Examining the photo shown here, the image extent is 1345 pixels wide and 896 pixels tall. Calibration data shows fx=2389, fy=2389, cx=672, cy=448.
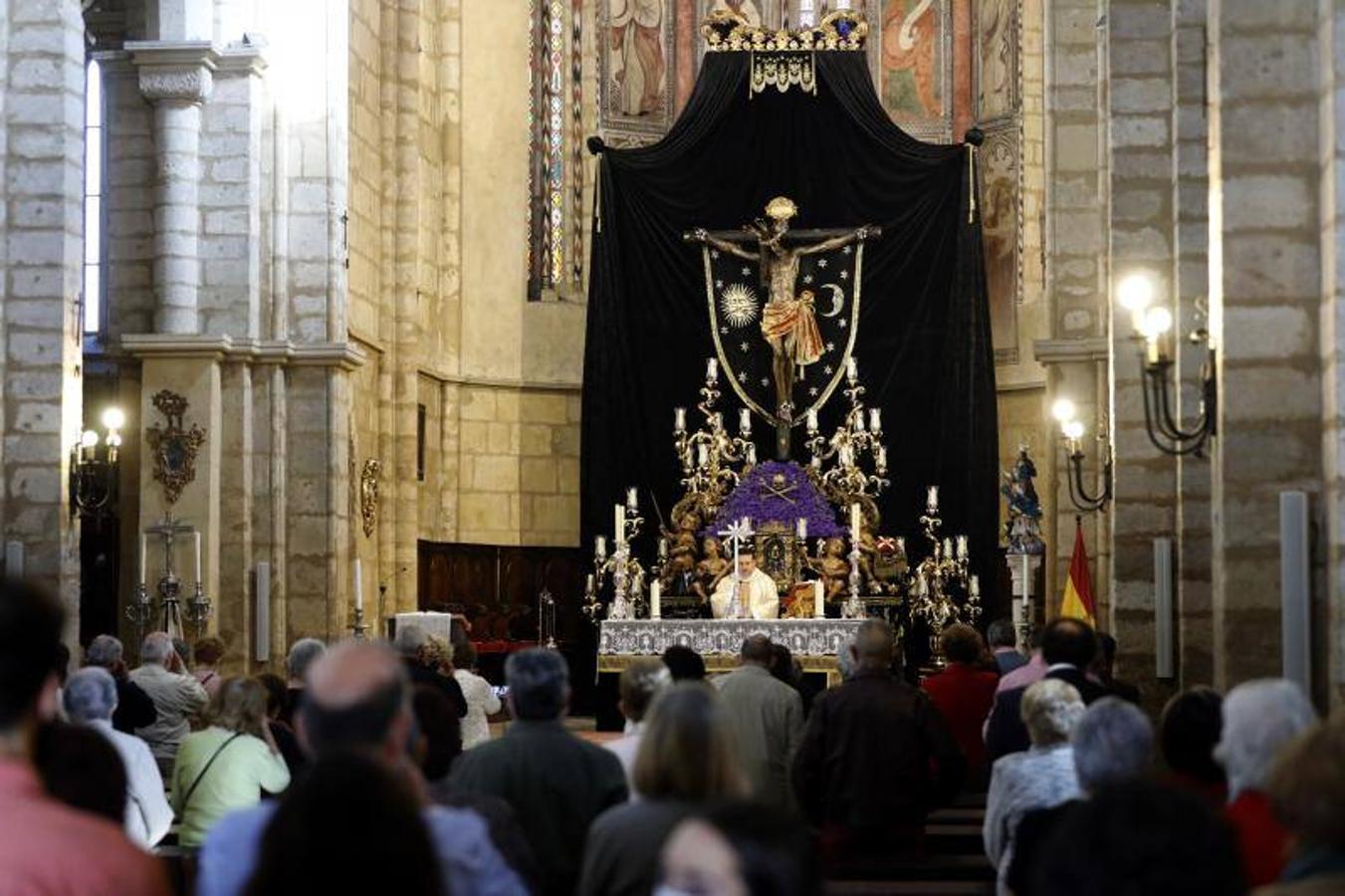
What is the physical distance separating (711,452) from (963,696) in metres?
13.6

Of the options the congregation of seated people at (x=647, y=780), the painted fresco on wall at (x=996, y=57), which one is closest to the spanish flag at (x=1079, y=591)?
the congregation of seated people at (x=647, y=780)

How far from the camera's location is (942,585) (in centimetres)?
2334

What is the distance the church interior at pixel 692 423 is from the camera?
6191 mm

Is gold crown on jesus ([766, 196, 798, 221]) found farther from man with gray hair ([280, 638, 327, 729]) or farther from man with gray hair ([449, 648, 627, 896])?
man with gray hair ([449, 648, 627, 896])

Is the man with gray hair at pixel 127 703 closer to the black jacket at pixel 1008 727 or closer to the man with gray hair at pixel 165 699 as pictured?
the man with gray hair at pixel 165 699

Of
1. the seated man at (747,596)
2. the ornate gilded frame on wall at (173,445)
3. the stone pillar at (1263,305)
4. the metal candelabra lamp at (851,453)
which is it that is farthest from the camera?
the metal candelabra lamp at (851,453)

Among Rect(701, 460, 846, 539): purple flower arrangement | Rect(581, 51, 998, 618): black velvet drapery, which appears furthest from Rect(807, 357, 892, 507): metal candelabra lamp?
Rect(581, 51, 998, 618): black velvet drapery

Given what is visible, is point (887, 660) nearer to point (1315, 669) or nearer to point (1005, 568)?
point (1315, 669)

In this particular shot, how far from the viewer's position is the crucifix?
24.8 m


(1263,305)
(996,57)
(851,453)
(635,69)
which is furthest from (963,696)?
(635,69)

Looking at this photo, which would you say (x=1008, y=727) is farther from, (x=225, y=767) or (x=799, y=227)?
(x=799, y=227)

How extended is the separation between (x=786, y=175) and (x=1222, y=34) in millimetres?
14063

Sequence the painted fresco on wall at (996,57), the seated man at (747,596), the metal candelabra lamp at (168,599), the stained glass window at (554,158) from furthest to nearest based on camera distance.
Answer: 1. the stained glass window at (554,158)
2. the painted fresco on wall at (996,57)
3. the seated man at (747,596)
4. the metal candelabra lamp at (168,599)

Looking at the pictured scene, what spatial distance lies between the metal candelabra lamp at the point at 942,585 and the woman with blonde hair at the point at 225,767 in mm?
14947
